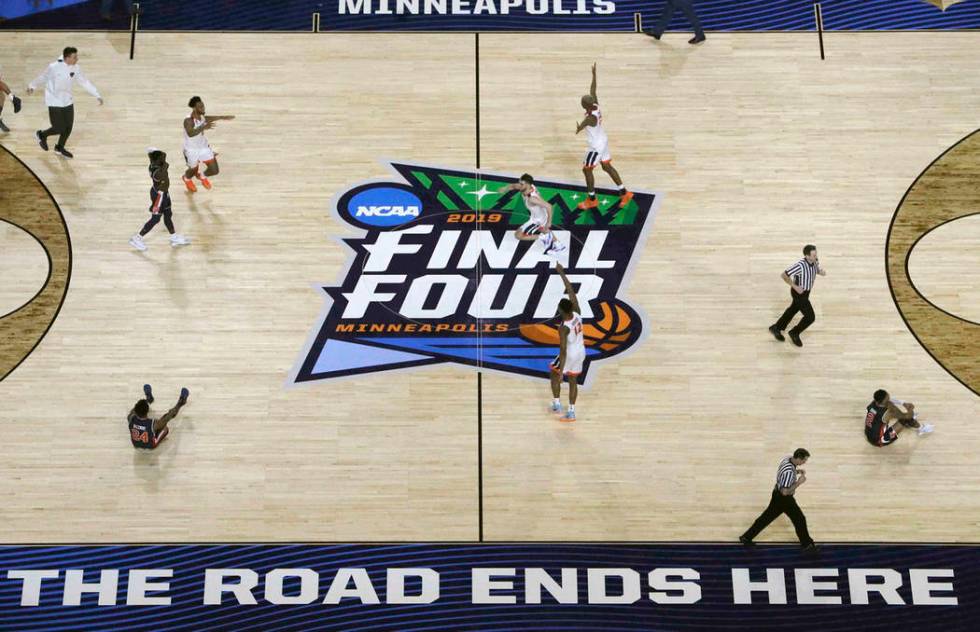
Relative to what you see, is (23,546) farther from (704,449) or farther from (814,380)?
(814,380)

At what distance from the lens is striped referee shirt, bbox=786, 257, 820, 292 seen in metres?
18.5

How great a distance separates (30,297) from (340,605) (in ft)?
23.5

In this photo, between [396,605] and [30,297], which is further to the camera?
[30,297]

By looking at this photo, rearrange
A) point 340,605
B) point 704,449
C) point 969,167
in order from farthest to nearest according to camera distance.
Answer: point 969,167
point 704,449
point 340,605

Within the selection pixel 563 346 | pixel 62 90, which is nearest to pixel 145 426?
pixel 563 346

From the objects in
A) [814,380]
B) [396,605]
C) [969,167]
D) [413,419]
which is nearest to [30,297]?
[413,419]

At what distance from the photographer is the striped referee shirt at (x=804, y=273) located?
18.5 metres

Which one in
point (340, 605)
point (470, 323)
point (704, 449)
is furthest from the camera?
point (470, 323)

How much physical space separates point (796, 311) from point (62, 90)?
489 inches

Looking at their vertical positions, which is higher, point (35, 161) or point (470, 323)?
point (35, 161)

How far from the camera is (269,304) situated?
19641 mm

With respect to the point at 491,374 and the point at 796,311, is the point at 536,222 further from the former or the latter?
the point at 796,311

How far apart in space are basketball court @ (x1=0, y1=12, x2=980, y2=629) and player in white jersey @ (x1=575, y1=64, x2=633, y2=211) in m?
0.45

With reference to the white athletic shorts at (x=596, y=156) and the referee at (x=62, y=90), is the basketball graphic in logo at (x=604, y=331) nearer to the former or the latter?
the white athletic shorts at (x=596, y=156)
